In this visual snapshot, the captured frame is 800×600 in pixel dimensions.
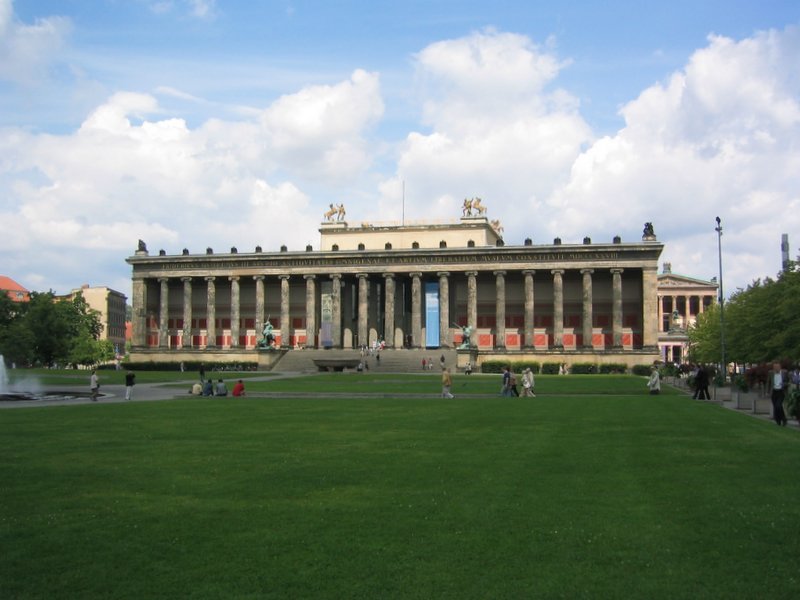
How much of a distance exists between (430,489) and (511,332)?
291 ft

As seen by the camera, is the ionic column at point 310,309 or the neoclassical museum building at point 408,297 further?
the ionic column at point 310,309

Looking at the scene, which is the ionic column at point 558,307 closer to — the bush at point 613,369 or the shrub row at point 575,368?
the shrub row at point 575,368

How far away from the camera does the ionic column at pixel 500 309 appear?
9856 cm

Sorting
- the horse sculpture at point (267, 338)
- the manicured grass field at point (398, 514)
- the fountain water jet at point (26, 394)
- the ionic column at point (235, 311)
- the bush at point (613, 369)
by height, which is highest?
the ionic column at point (235, 311)

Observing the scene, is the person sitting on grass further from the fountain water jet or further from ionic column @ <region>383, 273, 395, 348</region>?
ionic column @ <region>383, 273, 395, 348</region>

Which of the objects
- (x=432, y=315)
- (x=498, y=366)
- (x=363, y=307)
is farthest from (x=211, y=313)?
(x=498, y=366)

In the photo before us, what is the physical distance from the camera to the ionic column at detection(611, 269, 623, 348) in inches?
3752

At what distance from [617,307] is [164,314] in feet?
199

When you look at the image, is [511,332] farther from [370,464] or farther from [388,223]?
[370,464]

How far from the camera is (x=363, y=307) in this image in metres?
102

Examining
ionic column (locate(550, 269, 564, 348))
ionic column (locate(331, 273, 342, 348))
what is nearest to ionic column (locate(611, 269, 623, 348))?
ionic column (locate(550, 269, 564, 348))

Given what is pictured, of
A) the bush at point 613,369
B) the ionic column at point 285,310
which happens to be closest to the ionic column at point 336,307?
→ the ionic column at point 285,310

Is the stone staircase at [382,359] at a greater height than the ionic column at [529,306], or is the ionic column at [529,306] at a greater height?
the ionic column at [529,306]

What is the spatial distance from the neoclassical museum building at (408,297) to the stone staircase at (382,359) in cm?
211
